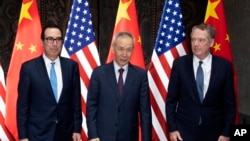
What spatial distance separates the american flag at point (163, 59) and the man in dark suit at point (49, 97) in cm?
122

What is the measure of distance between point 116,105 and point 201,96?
31.7 inches

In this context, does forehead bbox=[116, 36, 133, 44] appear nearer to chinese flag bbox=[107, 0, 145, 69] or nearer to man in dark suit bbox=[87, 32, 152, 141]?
man in dark suit bbox=[87, 32, 152, 141]

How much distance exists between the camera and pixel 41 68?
3957 millimetres

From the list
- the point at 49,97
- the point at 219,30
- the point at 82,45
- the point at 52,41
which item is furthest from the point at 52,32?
the point at 219,30

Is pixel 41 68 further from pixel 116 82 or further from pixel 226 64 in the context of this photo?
pixel 226 64

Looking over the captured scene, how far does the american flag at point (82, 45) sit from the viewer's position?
16.8 ft

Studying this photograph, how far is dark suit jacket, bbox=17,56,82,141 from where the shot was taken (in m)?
3.89

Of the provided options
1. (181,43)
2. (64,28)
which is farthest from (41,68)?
(64,28)

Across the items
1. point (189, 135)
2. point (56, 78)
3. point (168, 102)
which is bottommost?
point (189, 135)

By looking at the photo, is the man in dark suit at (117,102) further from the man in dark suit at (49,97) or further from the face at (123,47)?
the man in dark suit at (49,97)

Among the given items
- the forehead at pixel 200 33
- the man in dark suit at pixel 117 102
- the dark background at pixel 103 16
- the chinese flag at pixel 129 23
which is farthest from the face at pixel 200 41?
the dark background at pixel 103 16

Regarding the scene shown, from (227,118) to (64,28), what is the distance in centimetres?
A: 322

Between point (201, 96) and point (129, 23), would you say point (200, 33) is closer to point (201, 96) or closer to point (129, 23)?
point (201, 96)

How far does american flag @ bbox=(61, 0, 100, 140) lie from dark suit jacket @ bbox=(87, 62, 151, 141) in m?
1.26
